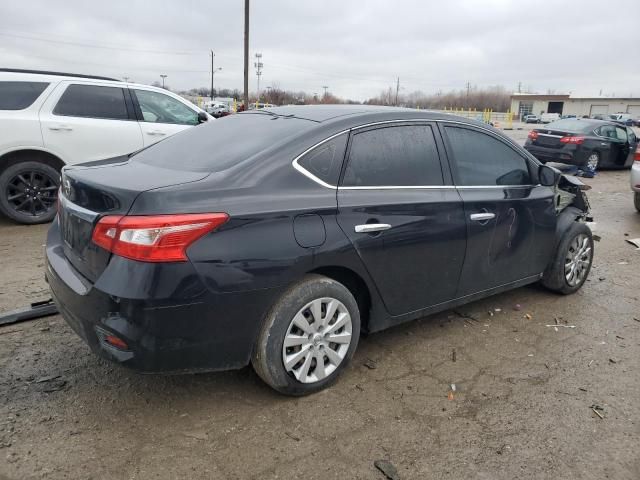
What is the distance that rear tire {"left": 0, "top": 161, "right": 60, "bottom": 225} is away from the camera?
6.24 metres

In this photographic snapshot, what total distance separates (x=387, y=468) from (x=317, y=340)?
77cm

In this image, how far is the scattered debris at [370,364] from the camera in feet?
11.1

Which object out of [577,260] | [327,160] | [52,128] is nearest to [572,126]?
[577,260]

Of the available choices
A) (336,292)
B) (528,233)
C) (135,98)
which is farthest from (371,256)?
(135,98)

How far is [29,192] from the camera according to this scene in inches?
251

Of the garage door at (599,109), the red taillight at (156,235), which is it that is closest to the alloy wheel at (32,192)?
the red taillight at (156,235)

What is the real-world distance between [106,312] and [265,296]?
756 millimetres

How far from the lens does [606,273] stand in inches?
222

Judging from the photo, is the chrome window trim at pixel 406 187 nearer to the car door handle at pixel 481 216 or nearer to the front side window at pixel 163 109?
the car door handle at pixel 481 216

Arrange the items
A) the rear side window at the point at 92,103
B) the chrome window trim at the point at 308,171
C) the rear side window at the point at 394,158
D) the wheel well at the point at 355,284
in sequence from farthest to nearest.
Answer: the rear side window at the point at 92,103, the rear side window at the point at 394,158, the wheel well at the point at 355,284, the chrome window trim at the point at 308,171

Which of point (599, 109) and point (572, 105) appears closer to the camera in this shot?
point (599, 109)

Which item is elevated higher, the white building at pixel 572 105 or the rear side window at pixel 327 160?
the white building at pixel 572 105

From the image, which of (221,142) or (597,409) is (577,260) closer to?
(597,409)

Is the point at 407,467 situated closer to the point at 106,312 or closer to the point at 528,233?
the point at 106,312
